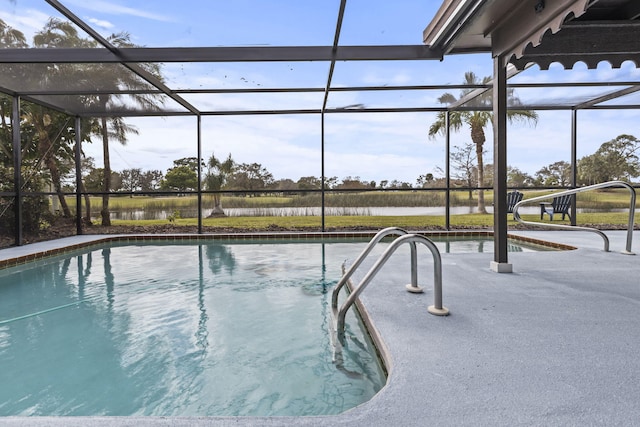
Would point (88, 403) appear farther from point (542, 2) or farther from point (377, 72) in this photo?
point (377, 72)

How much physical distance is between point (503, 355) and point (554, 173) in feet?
47.1

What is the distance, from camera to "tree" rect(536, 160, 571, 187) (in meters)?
13.9

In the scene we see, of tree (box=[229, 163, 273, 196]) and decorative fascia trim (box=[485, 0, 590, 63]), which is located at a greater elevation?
decorative fascia trim (box=[485, 0, 590, 63])

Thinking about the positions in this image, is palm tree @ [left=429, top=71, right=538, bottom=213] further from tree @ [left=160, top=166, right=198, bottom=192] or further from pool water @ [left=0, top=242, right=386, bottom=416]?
pool water @ [left=0, top=242, right=386, bottom=416]

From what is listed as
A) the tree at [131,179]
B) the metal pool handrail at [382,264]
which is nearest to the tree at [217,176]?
the tree at [131,179]

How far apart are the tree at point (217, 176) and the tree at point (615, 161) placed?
41.0ft

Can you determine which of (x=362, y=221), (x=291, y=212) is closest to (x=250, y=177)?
(x=291, y=212)

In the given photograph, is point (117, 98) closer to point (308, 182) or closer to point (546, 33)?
point (308, 182)

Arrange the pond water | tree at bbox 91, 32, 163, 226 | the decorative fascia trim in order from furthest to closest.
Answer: the pond water < tree at bbox 91, 32, 163, 226 < the decorative fascia trim

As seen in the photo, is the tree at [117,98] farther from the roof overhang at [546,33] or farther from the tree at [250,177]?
the roof overhang at [546,33]

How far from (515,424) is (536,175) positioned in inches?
568

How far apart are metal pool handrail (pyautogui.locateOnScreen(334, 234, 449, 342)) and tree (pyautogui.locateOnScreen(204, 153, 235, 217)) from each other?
30.5 feet

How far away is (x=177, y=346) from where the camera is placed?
2732mm

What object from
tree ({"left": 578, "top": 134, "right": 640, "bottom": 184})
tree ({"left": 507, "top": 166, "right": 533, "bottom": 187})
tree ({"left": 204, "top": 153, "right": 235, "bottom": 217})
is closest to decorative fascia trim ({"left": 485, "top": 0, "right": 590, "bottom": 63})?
tree ({"left": 204, "top": 153, "right": 235, "bottom": 217})
